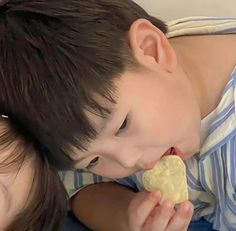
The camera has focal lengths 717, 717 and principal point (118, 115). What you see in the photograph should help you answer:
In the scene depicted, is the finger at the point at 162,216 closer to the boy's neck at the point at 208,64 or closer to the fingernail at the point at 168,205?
the fingernail at the point at 168,205

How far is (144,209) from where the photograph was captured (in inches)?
33.6

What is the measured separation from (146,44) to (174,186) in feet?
0.57

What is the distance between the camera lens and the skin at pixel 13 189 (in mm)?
791

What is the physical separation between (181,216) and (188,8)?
38cm

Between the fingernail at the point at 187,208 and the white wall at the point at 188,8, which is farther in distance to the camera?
the white wall at the point at 188,8

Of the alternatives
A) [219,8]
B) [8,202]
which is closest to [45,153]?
[8,202]

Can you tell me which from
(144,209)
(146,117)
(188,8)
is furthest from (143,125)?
(188,8)

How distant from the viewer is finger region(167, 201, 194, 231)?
83cm

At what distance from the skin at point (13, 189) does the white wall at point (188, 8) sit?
0.39 m

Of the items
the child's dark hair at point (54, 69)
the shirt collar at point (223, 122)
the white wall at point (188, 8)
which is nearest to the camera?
the child's dark hair at point (54, 69)

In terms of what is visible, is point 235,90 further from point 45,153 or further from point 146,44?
point 45,153

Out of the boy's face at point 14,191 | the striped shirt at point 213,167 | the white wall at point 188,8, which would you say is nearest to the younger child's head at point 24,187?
the boy's face at point 14,191

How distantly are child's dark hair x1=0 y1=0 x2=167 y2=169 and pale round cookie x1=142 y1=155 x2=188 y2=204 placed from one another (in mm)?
110

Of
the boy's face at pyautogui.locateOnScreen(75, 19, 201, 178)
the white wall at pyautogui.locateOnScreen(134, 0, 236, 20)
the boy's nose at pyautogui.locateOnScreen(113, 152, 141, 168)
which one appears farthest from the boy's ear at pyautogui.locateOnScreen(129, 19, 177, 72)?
the white wall at pyautogui.locateOnScreen(134, 0, 236, 20)
